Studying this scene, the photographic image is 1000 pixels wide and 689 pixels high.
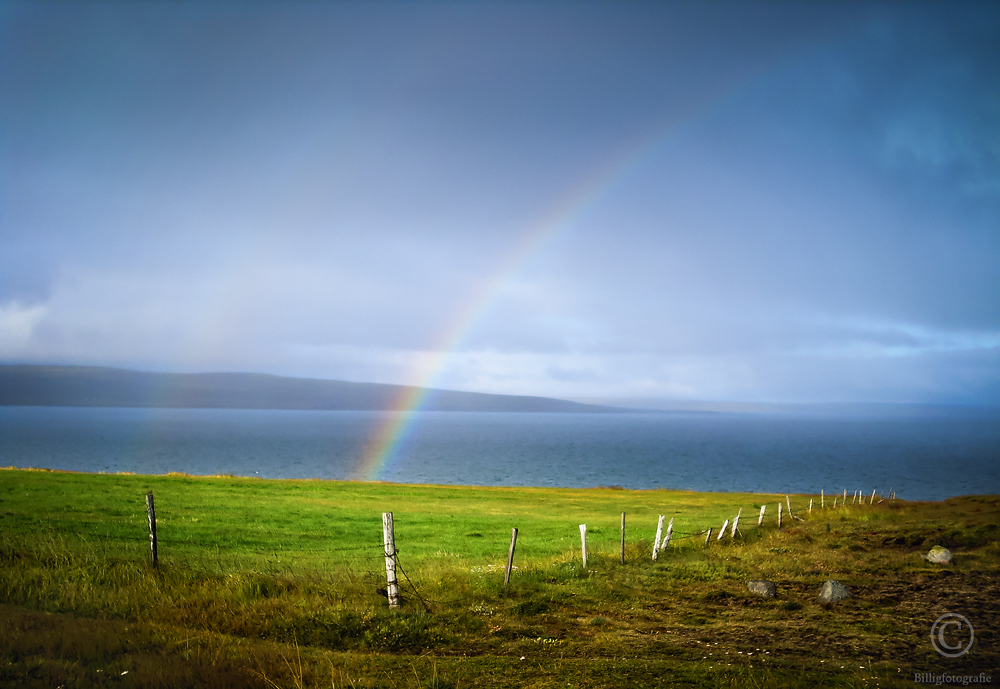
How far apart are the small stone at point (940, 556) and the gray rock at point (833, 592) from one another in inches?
309

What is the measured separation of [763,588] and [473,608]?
885cm

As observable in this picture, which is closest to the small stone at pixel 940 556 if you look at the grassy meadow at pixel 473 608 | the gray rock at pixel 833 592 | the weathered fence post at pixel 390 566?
the grassy meadow at pixel 473 608

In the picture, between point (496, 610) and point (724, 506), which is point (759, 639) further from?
point (724, 506)

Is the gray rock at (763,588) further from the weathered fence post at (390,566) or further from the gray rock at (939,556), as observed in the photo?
the weathered fence post at (390,566)

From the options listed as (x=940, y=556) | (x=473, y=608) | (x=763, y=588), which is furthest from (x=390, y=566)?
(x=940, y=556)

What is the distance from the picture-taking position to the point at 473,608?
14039 millimetres

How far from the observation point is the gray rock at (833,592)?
16.4 m

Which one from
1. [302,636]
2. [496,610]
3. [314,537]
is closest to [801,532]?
[496,610]

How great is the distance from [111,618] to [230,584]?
2.52 meters

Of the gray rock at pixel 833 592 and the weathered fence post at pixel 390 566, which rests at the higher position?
the weathered fence post at pixel 390 566

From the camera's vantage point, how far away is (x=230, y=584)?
44.6 feet

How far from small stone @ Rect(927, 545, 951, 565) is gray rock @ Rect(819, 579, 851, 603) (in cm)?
785

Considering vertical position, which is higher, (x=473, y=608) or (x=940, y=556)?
(x=473, y=608)

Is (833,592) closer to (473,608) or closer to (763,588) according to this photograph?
(763,588)
